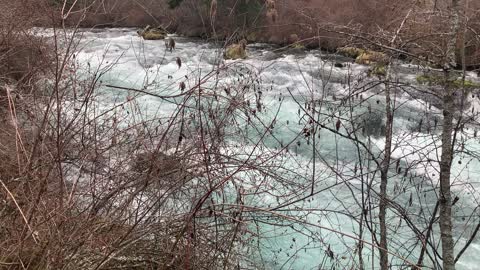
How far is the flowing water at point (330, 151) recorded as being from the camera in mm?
3617

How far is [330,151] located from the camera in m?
8.23

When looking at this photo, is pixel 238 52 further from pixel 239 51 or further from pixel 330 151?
pixel 330 151

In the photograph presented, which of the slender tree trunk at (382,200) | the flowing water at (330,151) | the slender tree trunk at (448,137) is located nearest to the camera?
the slender tree trunk at (448,137)

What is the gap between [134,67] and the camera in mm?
13562

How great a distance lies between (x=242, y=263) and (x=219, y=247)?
983 millimetres

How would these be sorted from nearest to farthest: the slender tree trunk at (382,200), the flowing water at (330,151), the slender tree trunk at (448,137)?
the slender tree trunk at (448,137) < the slender tree trunk at (382,200) < the flowing water at (330,151)

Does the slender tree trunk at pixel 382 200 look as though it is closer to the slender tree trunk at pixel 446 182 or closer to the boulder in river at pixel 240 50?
the slender tree trunk at pixel 446 182

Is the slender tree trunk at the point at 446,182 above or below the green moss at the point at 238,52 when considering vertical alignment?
below

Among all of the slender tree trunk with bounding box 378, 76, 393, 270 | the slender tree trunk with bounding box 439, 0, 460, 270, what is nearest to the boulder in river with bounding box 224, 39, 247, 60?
the slender tree trunk with bounding box 378, 76, 393, 270

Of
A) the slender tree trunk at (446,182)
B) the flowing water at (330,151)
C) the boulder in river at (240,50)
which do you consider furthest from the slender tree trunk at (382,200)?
the boulder in river at (240,50)

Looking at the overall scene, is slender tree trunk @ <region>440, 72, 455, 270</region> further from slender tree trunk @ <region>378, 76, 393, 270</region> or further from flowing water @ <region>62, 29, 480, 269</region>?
slender tree trunk @ <region>378, 76, 393, 270</region>

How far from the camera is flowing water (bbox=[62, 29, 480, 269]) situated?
3.62m

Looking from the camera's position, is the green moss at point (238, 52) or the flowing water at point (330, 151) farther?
the flowing water at point (330, 151)

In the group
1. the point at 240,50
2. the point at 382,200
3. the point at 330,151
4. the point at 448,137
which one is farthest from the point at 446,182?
the point at 330,151
